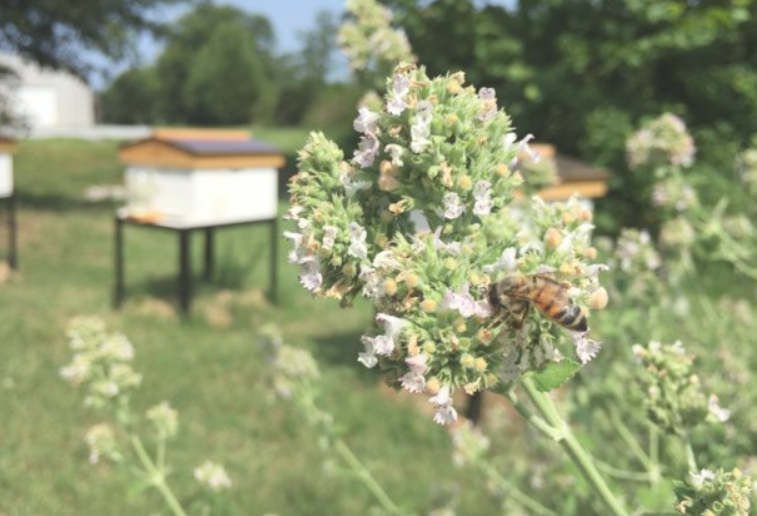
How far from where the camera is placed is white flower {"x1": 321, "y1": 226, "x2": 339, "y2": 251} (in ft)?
Answer: 4.02

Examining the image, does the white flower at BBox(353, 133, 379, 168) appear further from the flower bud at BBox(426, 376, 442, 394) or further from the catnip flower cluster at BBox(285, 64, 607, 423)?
the flower bud at BBox(426, 376, 442, 394)

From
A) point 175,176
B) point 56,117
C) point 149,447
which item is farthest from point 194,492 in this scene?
point 56,117

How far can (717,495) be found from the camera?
3.86 feet

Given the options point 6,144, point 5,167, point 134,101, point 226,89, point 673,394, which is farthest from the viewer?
point 134,101

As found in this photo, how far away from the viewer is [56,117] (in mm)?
47438

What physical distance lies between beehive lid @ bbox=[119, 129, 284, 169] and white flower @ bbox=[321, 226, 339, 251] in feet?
22.3

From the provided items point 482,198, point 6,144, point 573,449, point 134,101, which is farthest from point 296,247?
point 134,101

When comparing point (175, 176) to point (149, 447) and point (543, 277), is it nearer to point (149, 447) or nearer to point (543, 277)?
point (149, 447)

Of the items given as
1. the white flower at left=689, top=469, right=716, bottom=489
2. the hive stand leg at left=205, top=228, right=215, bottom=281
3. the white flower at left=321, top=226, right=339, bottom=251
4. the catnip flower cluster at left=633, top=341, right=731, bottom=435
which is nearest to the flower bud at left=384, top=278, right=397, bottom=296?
the white flower at left=321, top=226, right=339, bottom=251

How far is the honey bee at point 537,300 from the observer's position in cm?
117

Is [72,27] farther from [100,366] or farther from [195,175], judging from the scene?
[100,366]

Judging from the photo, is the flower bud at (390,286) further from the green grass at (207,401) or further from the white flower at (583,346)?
the green grass at (207,401)

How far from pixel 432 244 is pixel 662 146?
2.26 m

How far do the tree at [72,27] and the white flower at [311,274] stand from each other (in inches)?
545
